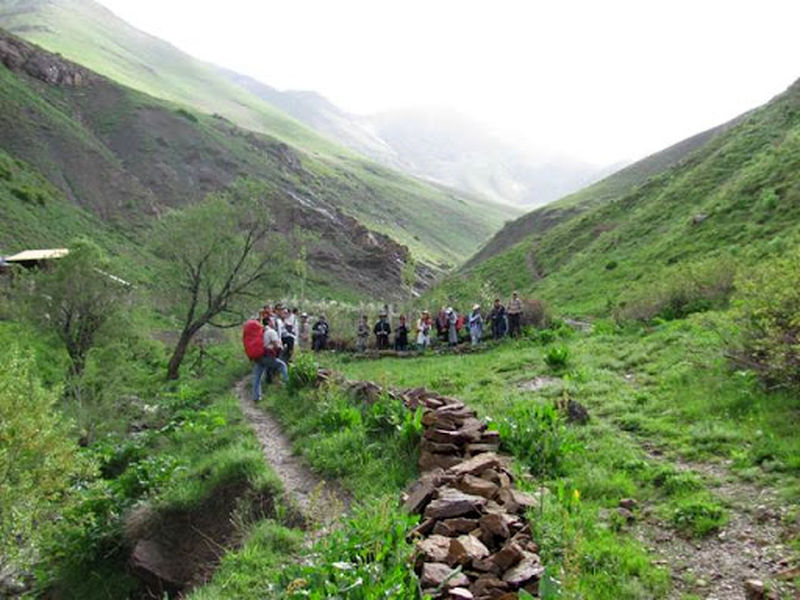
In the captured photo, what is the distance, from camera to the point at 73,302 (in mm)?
28781

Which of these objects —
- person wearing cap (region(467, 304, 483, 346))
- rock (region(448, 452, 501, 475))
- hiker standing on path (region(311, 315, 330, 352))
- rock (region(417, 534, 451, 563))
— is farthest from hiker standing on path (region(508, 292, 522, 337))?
rock (region(417, 534, 451, 563))

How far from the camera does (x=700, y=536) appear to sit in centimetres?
655

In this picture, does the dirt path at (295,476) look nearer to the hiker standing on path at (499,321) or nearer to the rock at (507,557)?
the rock at (507,557)

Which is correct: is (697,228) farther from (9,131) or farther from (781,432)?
(9,131)

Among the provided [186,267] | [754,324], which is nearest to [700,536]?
[754,324]

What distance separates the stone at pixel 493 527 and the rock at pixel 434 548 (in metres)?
0.41

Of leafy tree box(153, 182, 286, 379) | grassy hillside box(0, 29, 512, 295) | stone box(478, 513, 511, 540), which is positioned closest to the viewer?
stone box(478, 513, 511, 540)

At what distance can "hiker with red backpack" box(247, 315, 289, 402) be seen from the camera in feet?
53.1

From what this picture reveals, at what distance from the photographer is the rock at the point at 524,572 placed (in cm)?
538

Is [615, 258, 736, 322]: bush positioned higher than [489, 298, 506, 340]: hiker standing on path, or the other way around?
[615, 258, 736, 322]: bush

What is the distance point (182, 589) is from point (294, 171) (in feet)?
394

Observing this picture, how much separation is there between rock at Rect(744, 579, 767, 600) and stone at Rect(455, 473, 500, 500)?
8.55 feet

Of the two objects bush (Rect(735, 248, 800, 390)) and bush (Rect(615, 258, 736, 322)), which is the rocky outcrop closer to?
bush (Rect(615, 258, 736, 322))

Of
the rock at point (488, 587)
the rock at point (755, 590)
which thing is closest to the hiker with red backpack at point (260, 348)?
the rock at point (488, 587)
